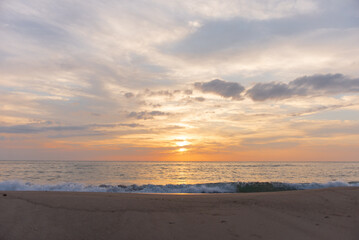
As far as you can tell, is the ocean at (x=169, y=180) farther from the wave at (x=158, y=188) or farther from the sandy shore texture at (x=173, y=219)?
the sandy shore texture at (x=173, y=219)

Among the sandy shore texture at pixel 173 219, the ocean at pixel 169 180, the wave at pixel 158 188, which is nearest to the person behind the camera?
the sandy shore texture at pixel 173 219

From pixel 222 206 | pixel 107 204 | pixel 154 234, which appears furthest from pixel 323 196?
pixel 107 204

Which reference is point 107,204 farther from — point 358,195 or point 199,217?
point 358,195

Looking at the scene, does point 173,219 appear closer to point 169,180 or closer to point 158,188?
point 158,188

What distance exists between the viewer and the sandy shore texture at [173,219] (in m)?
6.39

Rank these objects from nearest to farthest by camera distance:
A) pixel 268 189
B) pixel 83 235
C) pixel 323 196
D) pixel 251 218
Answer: pixel 83 235
pixel 251 218
pixel 323 196
pixel 268 189

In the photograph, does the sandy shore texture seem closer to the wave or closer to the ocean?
the wave

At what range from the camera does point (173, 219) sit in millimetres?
7457

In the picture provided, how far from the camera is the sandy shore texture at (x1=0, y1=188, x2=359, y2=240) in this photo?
6.39m

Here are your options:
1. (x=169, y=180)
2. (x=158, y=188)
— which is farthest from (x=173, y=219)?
(x=169, y=180)

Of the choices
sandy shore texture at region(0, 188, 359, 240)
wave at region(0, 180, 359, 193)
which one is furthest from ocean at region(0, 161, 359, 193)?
sandy shore texture at region(0, 188, 359, 240)

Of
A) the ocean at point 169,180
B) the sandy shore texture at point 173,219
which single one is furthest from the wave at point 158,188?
the sandy shore texture at point 173,219

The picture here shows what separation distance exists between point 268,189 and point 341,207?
12.9 m

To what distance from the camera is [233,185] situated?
2297 cm
